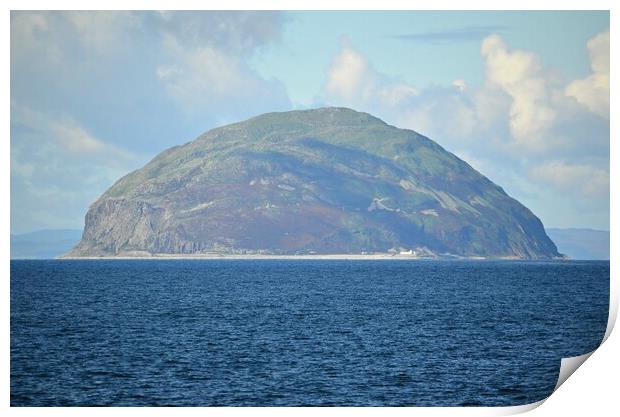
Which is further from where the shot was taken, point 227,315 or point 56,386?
point 227,315

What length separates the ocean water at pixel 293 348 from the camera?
60688mm

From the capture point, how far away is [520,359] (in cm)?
7350

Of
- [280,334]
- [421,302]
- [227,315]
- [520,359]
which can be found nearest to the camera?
[520,359]

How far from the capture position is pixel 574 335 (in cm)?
9050

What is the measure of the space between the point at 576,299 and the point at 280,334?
225 ft

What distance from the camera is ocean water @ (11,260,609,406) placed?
60.7 meters

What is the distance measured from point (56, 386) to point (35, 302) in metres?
67.2

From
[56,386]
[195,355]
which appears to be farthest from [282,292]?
[56,386]

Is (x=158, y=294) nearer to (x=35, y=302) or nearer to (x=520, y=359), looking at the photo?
(x=35, y=302)

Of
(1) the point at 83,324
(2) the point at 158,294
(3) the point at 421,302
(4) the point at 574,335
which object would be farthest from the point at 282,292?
(4) the point at 574,335

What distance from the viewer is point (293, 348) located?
77438 millimetres

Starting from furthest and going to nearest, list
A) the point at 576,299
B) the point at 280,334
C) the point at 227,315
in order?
the point at 576,299, the point at 227,315, the point at 280,334
